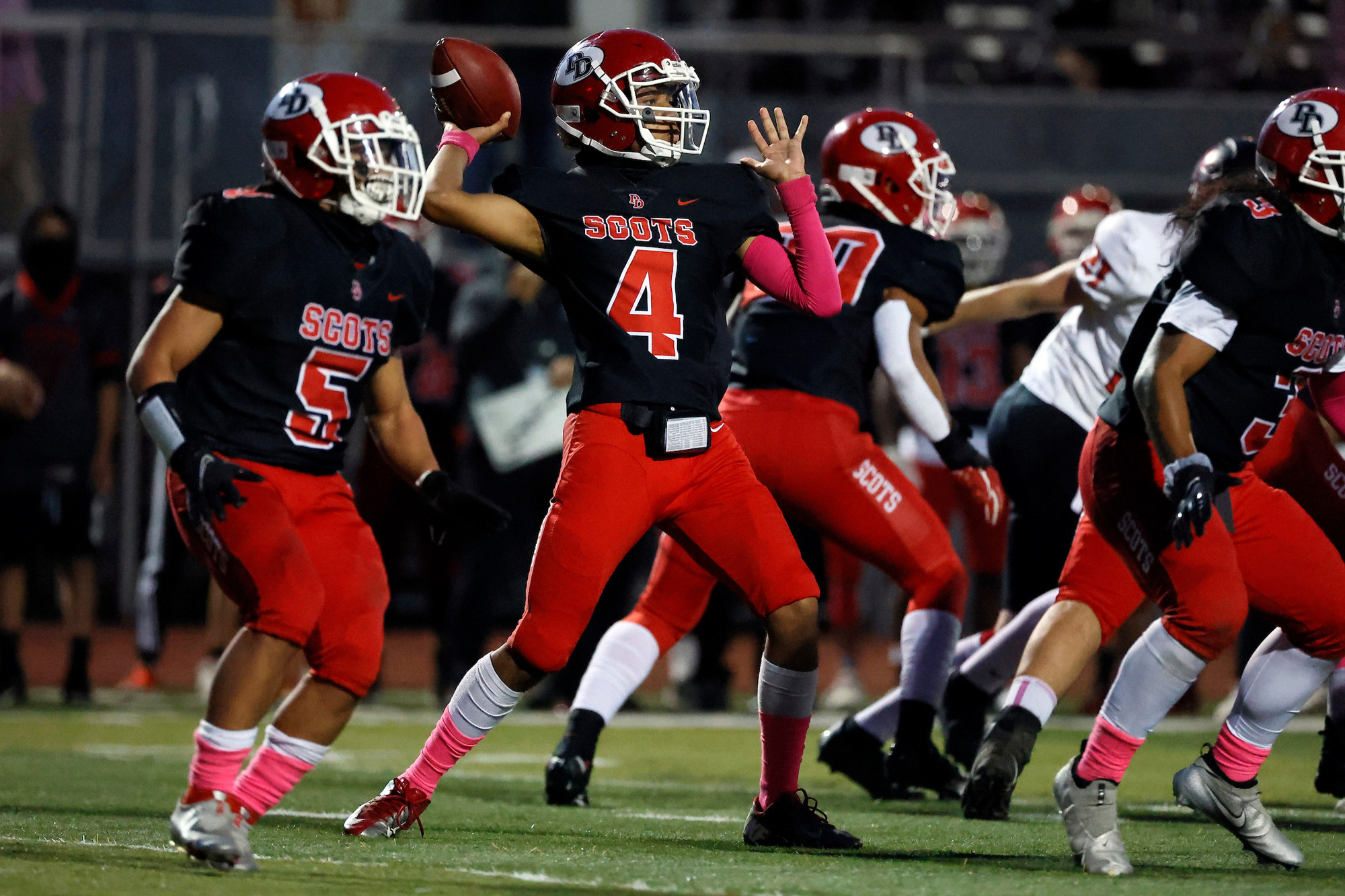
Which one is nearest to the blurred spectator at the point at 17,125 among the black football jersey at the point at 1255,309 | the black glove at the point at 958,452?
the black glove at the point at 958,452

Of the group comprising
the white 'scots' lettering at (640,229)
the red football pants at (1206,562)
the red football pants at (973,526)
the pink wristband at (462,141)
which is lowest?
the red football pants at (973,526)

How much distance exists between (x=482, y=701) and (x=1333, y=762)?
8.08 ft

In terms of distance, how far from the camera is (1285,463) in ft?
17.0

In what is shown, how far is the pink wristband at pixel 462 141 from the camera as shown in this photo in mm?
4281

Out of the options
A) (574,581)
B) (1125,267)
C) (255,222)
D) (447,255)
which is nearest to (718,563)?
(574,581)

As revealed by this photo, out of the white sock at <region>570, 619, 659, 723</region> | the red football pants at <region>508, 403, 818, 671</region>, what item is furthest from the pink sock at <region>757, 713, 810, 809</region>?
the white sock at <region>570, 619, 659, 723</region>

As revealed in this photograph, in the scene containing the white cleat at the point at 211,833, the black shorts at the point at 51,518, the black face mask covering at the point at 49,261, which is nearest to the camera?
the white cleat at the point at 211,833

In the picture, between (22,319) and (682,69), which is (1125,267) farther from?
(22,319)

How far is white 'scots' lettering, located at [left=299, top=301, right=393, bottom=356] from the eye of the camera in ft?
12.7

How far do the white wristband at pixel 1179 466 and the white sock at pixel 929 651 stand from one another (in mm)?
1445

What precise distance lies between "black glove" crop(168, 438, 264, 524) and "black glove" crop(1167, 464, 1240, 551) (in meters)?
1.93

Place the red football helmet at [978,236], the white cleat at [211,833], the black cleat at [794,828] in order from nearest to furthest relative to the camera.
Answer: the white cleat at [211,833]
the black cleat at [794,828]
the red football helmet at [978,236]

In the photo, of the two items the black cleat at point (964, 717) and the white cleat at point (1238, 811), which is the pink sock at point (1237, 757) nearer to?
the white cleat at point (1238, 811)

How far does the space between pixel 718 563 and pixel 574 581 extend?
34 centimetres
